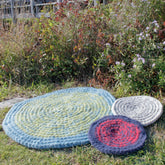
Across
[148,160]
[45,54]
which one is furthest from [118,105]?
[45,54]

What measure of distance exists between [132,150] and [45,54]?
2.47 meters

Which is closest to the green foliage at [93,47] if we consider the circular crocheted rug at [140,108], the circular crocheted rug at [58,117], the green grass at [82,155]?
the circular crocheted rug at [140,108]

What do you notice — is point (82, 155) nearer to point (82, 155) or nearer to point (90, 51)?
point (82, 155)

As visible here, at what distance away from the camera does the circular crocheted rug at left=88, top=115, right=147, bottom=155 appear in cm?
198

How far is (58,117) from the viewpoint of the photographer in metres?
2.64

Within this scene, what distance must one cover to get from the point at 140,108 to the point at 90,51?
1555 mm

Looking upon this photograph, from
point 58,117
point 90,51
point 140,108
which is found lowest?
point 58,117

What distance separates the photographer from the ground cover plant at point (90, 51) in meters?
3.12

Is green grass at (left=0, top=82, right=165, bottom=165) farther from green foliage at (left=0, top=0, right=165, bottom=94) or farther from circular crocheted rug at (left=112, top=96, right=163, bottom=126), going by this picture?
green foliage at (left=0, top=0, right=165, bottom=94)

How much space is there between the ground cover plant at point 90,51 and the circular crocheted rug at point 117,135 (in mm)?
838

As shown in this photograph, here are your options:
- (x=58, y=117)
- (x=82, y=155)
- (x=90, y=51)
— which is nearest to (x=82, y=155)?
(x=82, y=155)

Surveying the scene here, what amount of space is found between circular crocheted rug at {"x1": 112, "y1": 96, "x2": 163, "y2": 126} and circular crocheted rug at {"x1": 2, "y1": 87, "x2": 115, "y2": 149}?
0.16 meters

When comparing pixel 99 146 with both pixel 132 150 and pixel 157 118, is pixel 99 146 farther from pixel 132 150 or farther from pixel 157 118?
pixel 157 118

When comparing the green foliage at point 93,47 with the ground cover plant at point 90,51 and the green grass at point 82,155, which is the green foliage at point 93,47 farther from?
the green grass at point 82,155
